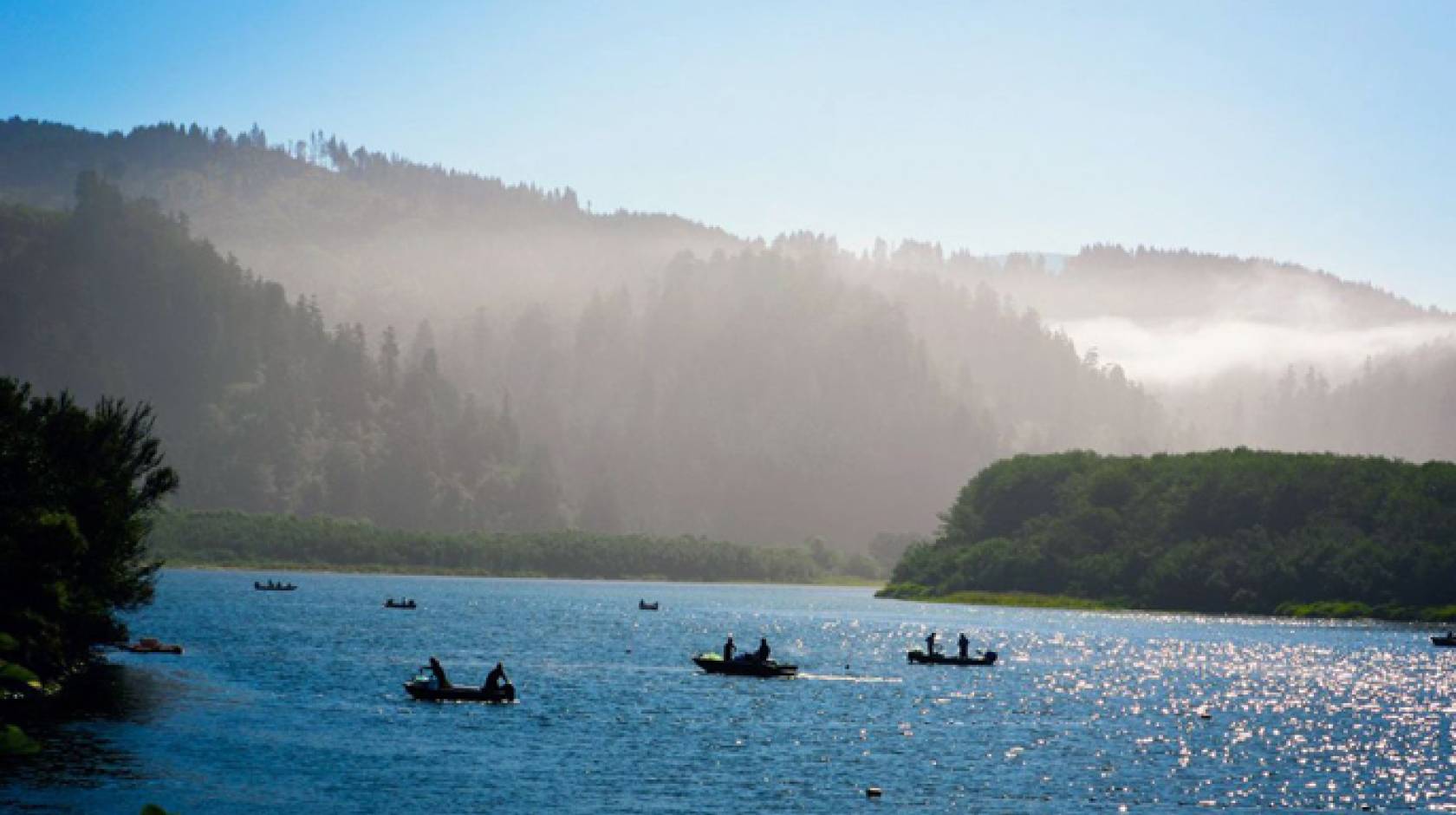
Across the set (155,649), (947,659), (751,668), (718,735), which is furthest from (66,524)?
(947,659)

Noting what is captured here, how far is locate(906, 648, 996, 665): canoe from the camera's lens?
14025 centimetres

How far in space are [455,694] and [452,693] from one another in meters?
0.18

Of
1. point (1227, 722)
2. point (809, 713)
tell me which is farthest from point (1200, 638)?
→ point (809, 713)

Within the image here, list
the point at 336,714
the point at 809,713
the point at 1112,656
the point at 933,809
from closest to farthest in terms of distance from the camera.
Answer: the point at 933,809
the point at 336,714
the point at 809,713
the point at 1112,656

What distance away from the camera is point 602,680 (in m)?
121

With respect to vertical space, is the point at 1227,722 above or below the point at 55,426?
Answer: below

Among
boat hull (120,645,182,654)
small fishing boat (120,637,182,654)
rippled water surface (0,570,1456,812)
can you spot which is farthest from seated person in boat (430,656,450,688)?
small fishing boat (120,637,182,654)

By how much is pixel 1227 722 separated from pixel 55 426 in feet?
265

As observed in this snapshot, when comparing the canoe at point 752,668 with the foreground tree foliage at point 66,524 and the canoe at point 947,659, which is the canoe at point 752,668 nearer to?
the canoe at point 947,659

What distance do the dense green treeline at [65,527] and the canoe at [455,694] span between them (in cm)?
1958

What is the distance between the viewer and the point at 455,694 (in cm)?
9756

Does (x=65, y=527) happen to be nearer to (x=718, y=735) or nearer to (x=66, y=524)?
(x=66, y=524)

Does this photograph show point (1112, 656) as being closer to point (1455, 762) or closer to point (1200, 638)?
point (1200, 638)

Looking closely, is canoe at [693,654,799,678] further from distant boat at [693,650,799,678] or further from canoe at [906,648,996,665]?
canoe at [906,648,996,665]
